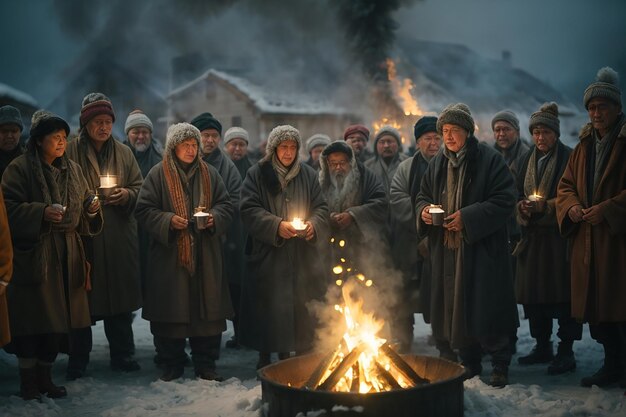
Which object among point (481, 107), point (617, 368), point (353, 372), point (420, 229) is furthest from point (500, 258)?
point (481, 107)

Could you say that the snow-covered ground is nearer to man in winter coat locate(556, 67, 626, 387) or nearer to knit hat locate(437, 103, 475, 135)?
man in winter coat locate(556, 67, 626, 387)

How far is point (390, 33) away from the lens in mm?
20578

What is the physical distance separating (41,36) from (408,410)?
490 inches

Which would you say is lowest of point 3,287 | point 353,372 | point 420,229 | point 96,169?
point 353,372

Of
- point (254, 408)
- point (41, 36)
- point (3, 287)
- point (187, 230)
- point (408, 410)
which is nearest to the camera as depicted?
point (408, 410)

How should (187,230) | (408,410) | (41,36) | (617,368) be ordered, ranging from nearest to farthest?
(408,410) < (617,368) < (187,230) < (41,36)

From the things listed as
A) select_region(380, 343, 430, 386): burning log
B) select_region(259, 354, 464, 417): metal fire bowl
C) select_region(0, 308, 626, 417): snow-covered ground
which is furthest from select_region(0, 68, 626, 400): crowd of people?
select_region(259, 354, 464, 417): metal fire bowl

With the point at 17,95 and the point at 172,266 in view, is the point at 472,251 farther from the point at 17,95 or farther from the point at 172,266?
the point at 17,95

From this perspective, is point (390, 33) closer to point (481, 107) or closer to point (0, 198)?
point (481, 107)

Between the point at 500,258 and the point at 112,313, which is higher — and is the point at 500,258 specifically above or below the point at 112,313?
above

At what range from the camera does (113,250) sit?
23.0 ft

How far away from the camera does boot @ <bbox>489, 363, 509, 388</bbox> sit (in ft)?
20.3

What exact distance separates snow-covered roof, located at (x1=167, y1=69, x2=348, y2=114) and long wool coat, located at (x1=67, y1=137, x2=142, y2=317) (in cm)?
1145

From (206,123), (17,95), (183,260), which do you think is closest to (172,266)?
(183,260)
